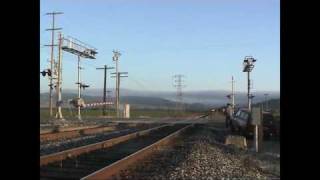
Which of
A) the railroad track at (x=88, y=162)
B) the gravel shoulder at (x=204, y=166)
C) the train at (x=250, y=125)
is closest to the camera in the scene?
the railroad track at (x=88, y=162)

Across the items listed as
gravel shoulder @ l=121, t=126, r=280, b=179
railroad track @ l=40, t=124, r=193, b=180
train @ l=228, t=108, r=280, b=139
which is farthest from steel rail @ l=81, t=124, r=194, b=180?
train @ l=228, t=108, r=280, b=139

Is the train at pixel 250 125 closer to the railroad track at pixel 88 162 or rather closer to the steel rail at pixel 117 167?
A: the railroad track at pixel 88 162

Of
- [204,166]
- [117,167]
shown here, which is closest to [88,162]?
[117,167]

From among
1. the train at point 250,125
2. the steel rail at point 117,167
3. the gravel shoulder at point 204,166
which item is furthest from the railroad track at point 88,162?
the train at point 250,125

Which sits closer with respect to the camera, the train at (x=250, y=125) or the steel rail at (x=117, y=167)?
the steel rail at (x=117, y=167)

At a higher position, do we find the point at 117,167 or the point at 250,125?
the point at 250,125

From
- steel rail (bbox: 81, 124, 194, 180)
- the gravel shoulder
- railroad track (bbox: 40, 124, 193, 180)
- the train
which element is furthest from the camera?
the train

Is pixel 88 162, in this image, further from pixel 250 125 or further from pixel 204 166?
pixel 250 125

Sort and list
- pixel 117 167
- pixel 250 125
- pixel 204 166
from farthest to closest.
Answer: pixel 250 125
pixel 204 166
pixel 117 167

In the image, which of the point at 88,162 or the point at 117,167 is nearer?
the point at 117,167

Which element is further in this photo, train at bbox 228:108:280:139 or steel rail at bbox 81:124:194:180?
train at bbox 228:108:280:139

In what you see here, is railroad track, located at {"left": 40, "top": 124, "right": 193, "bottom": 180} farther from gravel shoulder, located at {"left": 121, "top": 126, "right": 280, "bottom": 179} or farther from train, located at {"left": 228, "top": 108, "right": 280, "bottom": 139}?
train, located at {"left": 228, "top": 108, "right": 280, "bottom": 139}
